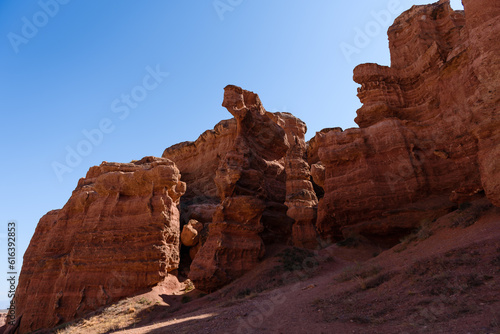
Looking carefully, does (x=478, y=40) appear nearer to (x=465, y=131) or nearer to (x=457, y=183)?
(x=465, y=131)

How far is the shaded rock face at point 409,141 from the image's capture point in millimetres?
15969

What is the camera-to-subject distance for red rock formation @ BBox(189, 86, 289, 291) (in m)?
16.4

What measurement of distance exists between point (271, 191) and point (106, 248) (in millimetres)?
12427

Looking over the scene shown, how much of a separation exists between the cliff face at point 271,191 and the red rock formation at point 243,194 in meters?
0.08

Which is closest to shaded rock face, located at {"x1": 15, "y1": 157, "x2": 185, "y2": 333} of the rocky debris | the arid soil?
the rocky debris

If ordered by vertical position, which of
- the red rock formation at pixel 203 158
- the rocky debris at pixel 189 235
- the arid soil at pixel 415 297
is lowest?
the arid soil at pixel 415 297

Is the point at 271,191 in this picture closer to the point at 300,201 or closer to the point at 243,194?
the point at 243,194

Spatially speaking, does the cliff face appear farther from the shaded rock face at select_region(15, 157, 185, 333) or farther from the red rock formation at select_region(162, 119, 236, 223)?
the red rock formation at select_region(162, 119, 236, 223)

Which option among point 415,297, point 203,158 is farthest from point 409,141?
point 203,158

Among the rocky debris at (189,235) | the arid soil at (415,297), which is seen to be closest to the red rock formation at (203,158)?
the rocky debris at (189,235)

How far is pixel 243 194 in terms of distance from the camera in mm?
19250

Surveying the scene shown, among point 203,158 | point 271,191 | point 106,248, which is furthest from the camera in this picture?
point 203,158

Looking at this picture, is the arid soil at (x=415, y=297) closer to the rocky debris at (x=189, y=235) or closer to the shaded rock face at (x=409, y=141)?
the shaded rock face at (x=409, y=141)

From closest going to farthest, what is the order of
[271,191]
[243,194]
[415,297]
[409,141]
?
[415,297] < [409,141] < [243,194] < [271,191]
